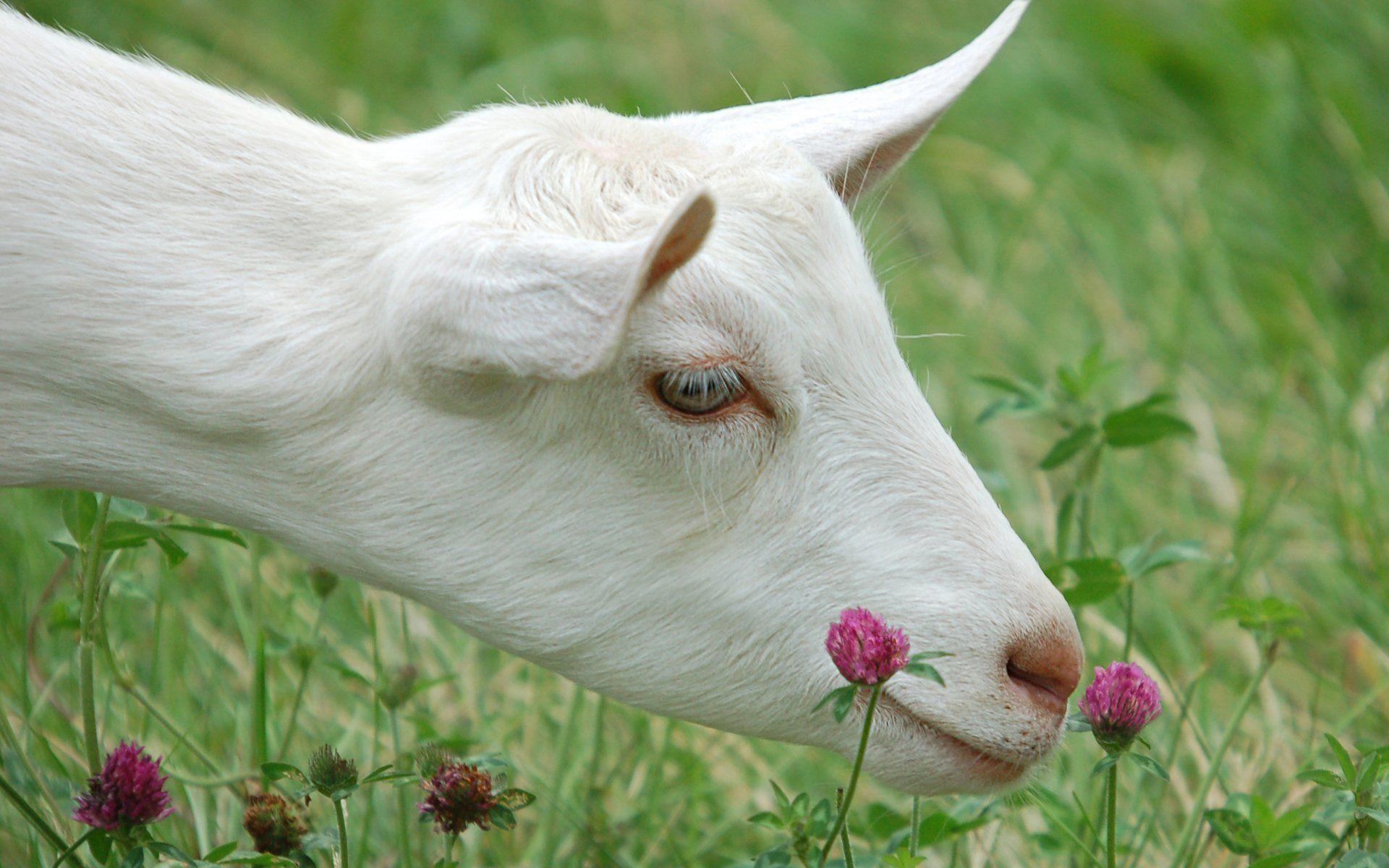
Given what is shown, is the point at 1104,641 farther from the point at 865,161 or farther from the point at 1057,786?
the point at 865,161

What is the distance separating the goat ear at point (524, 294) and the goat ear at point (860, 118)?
0.60m

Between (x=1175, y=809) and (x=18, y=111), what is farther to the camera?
(x=1175, y=809)

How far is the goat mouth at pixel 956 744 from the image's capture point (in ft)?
6.47

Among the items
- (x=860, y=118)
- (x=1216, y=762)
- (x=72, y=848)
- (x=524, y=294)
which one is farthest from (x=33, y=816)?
(x=1216, y=762)

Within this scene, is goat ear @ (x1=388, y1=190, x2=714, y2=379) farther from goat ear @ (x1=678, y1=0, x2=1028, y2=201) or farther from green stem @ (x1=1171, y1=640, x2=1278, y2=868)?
green stem @ (x1=1171, y1=640, x2=1278, y2=868)

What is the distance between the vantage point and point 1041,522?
396 centimetres

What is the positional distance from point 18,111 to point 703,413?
1032mm

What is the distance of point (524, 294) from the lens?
5.42 ft

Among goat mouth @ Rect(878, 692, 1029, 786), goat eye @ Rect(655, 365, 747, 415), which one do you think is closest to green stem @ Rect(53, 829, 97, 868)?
goat eye @ Rect(655, 365, 747, 415)

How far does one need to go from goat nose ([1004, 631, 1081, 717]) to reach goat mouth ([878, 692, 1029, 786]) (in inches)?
3.7

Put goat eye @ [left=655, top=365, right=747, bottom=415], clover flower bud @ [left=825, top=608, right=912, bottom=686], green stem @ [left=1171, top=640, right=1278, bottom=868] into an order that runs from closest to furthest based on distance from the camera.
A: clover flower bud @ [left=825, top=608, right=912, bottom=686] < goat eye @ [left=655, top=365, right=747, bottom=415] < green stem @ [left=1171, top=640, right=1278, bottom=868]

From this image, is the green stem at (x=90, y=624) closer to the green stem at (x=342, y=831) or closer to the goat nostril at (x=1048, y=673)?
the green stem at (x=342, y=831)

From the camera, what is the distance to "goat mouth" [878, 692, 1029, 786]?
197 centimetres

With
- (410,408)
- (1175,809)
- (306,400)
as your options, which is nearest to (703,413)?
(410,408)
